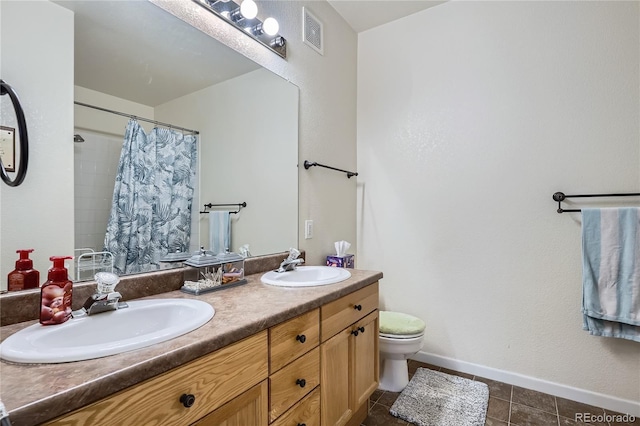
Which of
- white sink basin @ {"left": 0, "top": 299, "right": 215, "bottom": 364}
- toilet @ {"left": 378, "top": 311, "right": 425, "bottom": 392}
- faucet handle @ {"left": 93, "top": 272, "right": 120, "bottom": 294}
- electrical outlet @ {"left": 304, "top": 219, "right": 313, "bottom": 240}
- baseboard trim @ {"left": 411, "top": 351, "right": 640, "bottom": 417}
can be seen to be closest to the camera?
white sink basin @ {"left": 0, "top": 299, "right": 215, "bottom": 364}

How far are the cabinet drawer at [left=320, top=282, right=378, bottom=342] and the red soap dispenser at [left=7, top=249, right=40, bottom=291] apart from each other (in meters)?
0.92

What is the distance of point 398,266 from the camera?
2.41 metres

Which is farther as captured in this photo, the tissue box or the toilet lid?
the tissue box

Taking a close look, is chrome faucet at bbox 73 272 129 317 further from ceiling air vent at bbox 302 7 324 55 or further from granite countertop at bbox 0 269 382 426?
ceiling air vent at bbox 302 7 324 55

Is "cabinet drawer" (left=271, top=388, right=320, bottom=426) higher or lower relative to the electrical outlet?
lower

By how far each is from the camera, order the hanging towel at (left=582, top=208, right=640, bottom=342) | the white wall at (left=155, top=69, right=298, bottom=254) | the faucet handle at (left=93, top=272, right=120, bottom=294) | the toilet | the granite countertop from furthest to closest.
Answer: the toilet
the hanging towel at (left=582, top=208, right=640, bottom=342)
the white wall at (left=155, top=69, right=298, bottom=254)
the faucet handle at (left=93, top=272, right=120, bottom=294)
the granite countertop

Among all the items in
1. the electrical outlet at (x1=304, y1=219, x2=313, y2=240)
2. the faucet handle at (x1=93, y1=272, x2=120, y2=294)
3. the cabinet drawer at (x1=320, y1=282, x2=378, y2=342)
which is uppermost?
the electrical outlet at (x1=304, y1=219, x2=313, y2=240)

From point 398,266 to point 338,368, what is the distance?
4.03 feet

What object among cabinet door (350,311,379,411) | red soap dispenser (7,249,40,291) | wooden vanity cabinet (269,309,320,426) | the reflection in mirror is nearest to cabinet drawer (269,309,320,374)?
wooden vanity cabinet (269,309,320,426)

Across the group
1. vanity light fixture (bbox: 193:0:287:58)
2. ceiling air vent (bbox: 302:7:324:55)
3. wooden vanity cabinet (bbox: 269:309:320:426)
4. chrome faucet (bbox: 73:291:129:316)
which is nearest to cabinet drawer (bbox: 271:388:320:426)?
wooden vanity cabinet (bbox: 269:309:320:426)

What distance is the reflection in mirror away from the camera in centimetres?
104

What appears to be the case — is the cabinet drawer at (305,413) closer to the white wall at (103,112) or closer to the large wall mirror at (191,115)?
the large wall mirror at (191,115)

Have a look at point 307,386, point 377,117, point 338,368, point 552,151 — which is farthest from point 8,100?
point 552,151

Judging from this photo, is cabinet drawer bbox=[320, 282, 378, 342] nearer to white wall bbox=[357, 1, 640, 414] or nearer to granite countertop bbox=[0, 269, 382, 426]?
granite countertop bbox=[0, 269, 382, 426]
